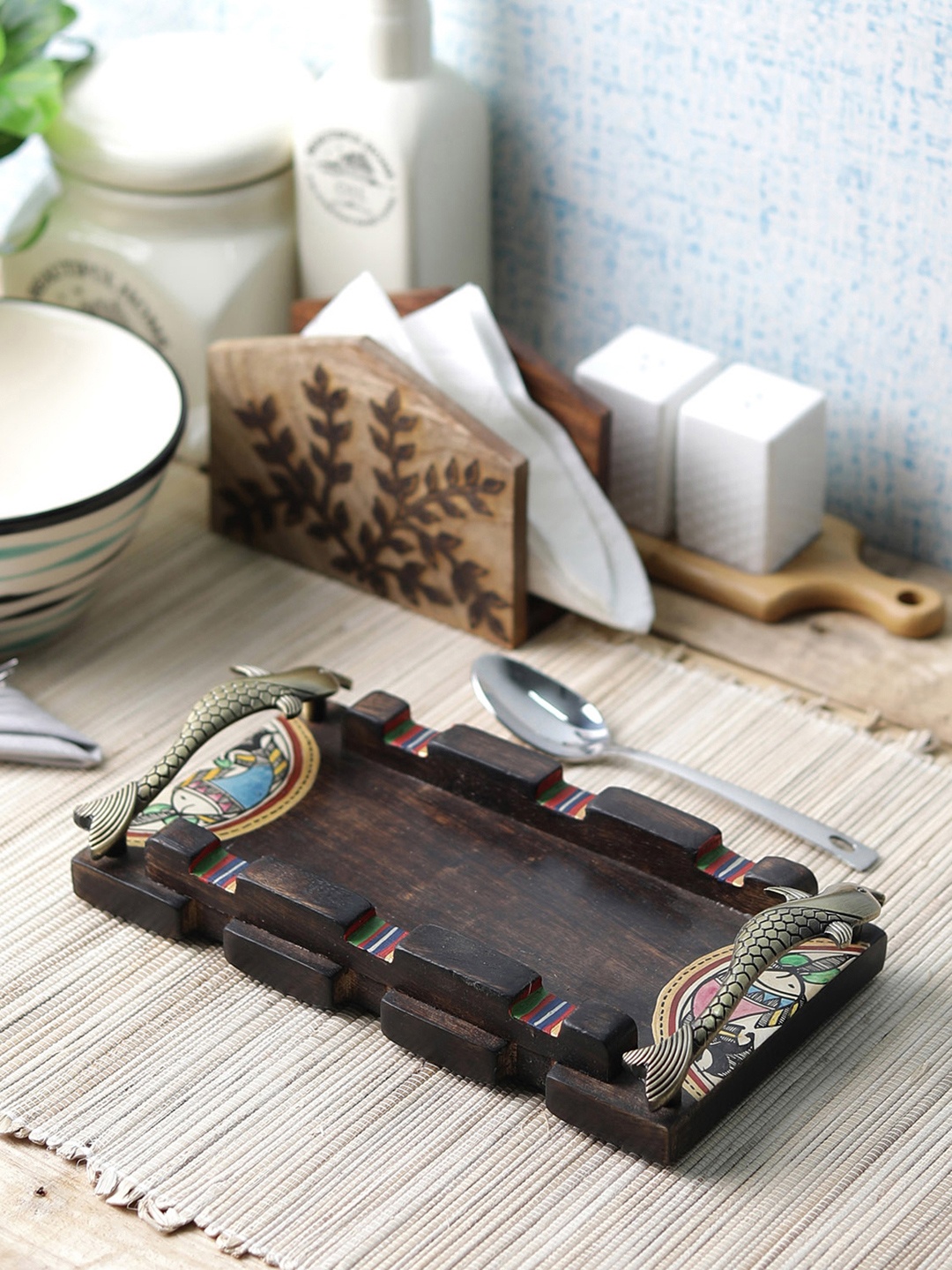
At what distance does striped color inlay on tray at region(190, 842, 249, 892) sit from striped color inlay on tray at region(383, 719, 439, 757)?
99 mm

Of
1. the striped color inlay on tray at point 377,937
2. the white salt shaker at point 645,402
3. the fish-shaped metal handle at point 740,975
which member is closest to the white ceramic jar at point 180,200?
the white salt shaker at point 645,402

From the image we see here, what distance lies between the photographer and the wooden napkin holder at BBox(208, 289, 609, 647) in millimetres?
911

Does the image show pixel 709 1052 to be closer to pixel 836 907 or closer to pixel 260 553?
pixel 836 907

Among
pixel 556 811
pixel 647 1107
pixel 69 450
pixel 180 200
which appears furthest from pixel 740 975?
pixel 180 200

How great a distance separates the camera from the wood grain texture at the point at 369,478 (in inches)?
35.8

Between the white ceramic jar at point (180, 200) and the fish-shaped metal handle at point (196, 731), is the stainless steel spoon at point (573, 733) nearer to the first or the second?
the fish-shaped metal handle at point (196, 731)

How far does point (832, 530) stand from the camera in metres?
1.00

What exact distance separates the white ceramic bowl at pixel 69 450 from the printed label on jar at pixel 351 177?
0.16 meters

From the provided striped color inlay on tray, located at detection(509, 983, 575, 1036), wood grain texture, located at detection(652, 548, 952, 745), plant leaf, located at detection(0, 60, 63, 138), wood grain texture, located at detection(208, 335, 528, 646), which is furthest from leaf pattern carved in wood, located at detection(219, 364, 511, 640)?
striped color inlay on tray, located at detection(509, 983, 575, 1036)

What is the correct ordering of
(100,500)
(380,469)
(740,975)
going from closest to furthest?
(740,975)
(100,500)
(380,469)

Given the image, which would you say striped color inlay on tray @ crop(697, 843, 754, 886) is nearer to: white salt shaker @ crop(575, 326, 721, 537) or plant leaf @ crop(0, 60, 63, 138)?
white salt shaker @ crop(575, 326, 721, 537)

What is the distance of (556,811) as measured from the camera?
2.45 feet

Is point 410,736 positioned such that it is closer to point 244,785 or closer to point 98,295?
point 244,785

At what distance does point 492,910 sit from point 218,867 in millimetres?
116
